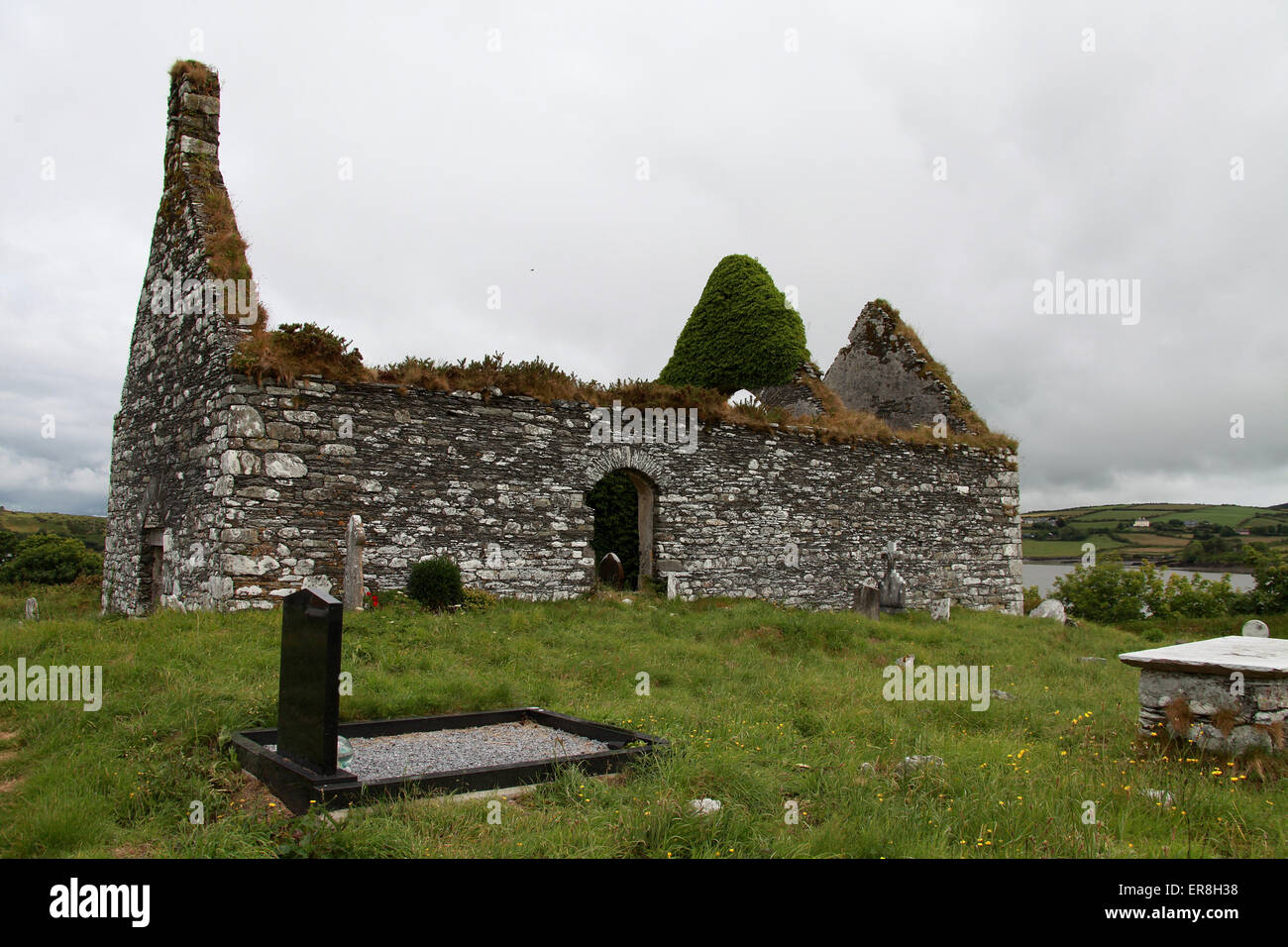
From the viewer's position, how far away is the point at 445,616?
10781 millimetres

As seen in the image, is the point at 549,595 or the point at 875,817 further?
the point at 549,595

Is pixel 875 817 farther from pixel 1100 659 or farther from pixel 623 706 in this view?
pixel 1100 659

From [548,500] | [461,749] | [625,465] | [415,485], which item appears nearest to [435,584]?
[415,485]

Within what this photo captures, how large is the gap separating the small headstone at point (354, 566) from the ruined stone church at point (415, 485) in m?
0.16

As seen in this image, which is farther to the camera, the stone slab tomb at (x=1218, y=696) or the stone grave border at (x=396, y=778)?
the stone slab tomb at (x=1218, y=696)

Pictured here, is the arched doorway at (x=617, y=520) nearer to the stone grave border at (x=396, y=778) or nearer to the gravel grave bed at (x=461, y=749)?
the gravel grave bed at (x=461, y=749)

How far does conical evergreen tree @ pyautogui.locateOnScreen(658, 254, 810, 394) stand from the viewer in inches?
893

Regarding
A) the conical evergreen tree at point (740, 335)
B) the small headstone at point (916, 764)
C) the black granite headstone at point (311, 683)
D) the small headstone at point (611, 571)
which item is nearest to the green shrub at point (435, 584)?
the small headstone at point (611, 571)

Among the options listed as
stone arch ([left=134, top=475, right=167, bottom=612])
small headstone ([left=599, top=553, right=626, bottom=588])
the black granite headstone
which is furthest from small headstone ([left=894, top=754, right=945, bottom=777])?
stone arch ([left=134, top=475, right=167, bottom=612])

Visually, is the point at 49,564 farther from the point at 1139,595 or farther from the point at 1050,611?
the point at 1139,595

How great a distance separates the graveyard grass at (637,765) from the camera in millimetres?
4203
